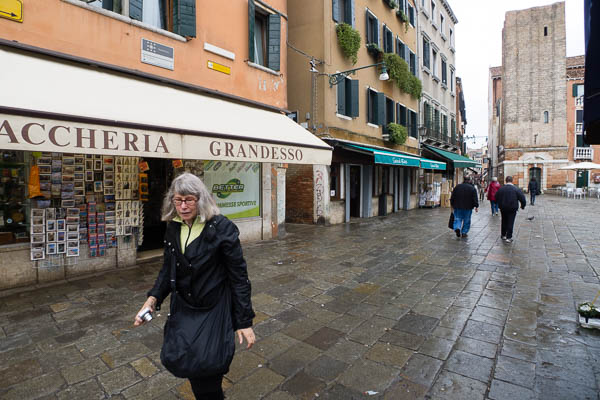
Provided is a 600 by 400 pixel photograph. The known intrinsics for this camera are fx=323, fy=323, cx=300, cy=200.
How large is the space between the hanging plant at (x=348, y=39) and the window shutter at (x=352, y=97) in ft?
3.20

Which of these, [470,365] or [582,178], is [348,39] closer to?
[470,365]

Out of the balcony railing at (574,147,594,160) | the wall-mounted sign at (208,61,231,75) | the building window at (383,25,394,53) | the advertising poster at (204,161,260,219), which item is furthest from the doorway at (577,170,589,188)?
the wall-mounted sign at (208,61,231,75)

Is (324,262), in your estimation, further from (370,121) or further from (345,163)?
(370,121)

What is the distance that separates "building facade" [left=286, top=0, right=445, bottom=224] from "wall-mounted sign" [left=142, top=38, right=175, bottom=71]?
5.18m

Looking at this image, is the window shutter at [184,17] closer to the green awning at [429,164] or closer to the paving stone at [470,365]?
the paving stone at [470,365]

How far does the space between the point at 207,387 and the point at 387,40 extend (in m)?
15.9

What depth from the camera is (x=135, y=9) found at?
5633 mm

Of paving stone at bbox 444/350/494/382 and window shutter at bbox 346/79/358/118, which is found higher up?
window shutter at bbox 346/79/358/118

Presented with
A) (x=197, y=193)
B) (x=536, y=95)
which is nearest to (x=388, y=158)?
(x=197, y=193)

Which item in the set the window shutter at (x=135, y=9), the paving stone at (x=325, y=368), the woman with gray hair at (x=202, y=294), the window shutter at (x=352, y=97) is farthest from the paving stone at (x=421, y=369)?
the window shutter at (x=352, y=97)

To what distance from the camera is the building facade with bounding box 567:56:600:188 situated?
3325cm

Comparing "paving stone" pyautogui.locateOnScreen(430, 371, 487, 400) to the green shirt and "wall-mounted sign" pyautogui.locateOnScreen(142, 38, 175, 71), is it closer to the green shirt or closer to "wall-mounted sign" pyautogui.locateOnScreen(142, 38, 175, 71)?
the green shirt

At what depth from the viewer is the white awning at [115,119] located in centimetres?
319

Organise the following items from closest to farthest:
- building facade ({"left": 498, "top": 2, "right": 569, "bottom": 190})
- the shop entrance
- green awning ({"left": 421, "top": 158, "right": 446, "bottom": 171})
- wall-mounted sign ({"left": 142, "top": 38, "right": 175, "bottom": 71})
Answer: wall-mounted sign ({"left": 142, "top": 38, "right": 175, "bottom": 71})
the shop entrance
green awning ({"left": 421, "top": 158, "right": 446, "bottom": 171})
building facade ({"left": 498, "top": 2, "right": 569, "bottom": 190})
